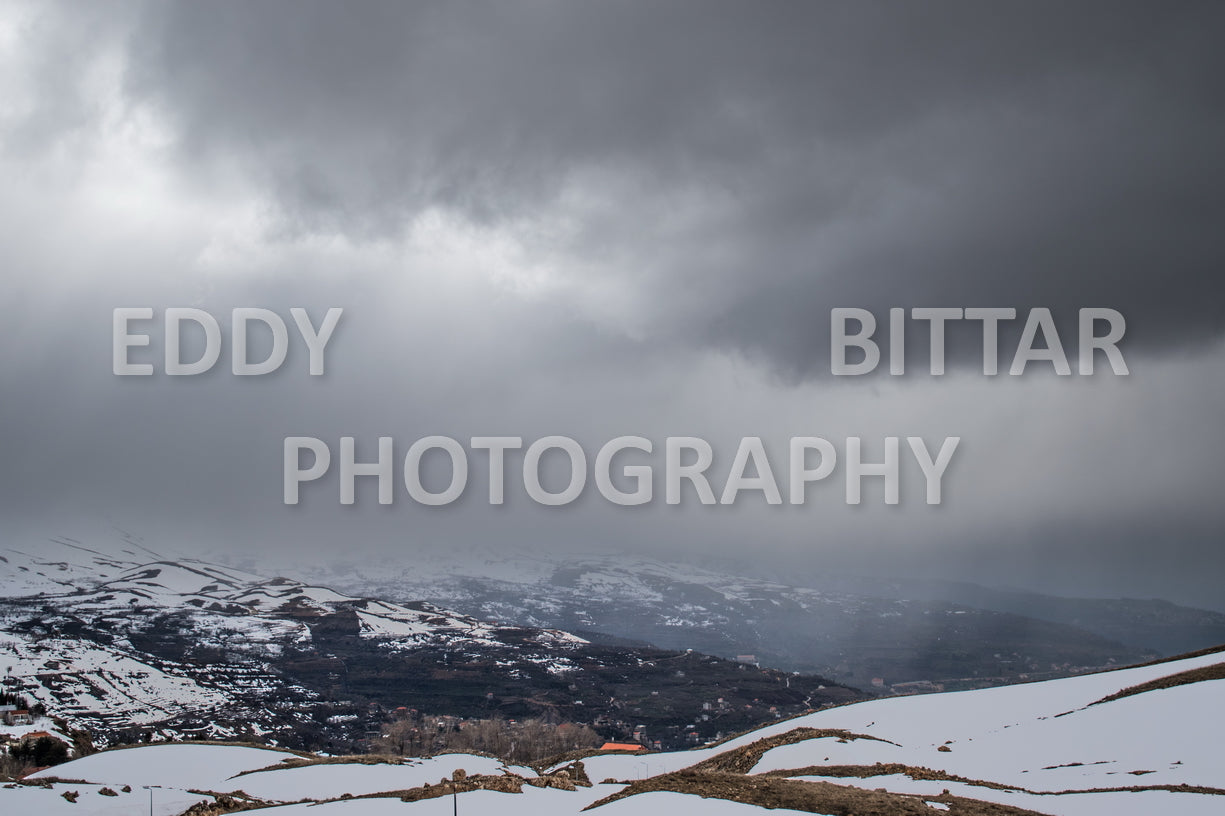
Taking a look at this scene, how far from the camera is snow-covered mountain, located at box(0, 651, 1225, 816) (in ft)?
66.4

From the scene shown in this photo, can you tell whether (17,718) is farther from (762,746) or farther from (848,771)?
(848,771)

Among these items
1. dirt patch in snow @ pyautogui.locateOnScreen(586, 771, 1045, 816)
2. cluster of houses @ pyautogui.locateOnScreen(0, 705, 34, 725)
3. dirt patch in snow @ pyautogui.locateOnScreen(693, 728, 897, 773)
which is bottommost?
cluster of houses @ pyautogui.locateOnScreen(0, 705, 34, 725)

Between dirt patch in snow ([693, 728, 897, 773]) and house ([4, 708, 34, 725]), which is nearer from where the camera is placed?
dirt patch in snow ([693, 728, 897, 773])

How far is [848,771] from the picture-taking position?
30156 mm

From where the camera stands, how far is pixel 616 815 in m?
18.5

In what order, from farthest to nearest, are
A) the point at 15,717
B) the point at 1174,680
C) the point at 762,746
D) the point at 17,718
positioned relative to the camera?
the point at 17,718 → the point at 15,717 → the point at 762,746 → the point at 1174,680

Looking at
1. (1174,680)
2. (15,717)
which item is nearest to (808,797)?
(1174,680)

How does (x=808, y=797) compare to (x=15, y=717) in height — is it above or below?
above

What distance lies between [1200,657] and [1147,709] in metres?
16.6

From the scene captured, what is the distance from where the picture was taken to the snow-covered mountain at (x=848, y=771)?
20.2 meters

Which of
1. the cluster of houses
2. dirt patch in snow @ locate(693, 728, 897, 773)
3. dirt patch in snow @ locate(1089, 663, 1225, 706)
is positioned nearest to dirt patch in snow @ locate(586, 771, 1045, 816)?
dirt patch in snow @ locate(693, 728, 897, 773)

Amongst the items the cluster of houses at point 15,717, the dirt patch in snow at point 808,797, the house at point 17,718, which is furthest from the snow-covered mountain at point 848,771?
the cluster of houses at point 15,717

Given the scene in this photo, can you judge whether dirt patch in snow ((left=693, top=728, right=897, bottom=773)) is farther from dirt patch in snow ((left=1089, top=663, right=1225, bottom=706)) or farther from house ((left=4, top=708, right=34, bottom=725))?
house ((left=4, top=708, right=34, bottom=725))

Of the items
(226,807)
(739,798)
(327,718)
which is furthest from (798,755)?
(327,718)
